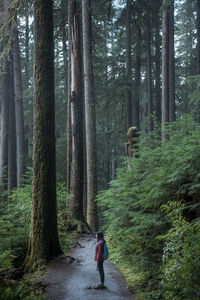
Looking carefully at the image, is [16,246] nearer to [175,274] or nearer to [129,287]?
[129,287]

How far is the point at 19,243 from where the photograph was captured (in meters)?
9.54

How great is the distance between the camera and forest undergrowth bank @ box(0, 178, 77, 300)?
5.21 meters

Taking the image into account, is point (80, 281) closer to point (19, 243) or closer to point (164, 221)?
point (164, 221)

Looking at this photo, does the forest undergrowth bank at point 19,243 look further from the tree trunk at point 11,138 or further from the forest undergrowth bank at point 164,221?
the tree trunk at point 11,138

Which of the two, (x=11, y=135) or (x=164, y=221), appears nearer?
(x=164, y=221)

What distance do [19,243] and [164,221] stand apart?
5.14 metres

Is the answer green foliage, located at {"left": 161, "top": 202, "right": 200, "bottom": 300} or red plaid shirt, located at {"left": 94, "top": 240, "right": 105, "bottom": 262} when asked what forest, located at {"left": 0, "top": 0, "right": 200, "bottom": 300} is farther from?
red plaid shirt, located at {"left": 94, "top": 240, "right": 105, "bottom": 262}

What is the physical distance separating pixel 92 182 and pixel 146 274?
848 cm

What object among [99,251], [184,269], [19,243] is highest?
[184,269]

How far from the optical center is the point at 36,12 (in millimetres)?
8969

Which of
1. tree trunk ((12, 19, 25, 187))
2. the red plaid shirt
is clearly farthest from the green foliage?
tree trunk ((12, 19, 25, 187))

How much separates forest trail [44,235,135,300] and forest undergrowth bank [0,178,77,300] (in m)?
0.41

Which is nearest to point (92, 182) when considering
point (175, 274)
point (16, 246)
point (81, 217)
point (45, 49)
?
point (81, 217)

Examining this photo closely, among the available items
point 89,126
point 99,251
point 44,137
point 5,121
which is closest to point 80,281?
point 99,251
